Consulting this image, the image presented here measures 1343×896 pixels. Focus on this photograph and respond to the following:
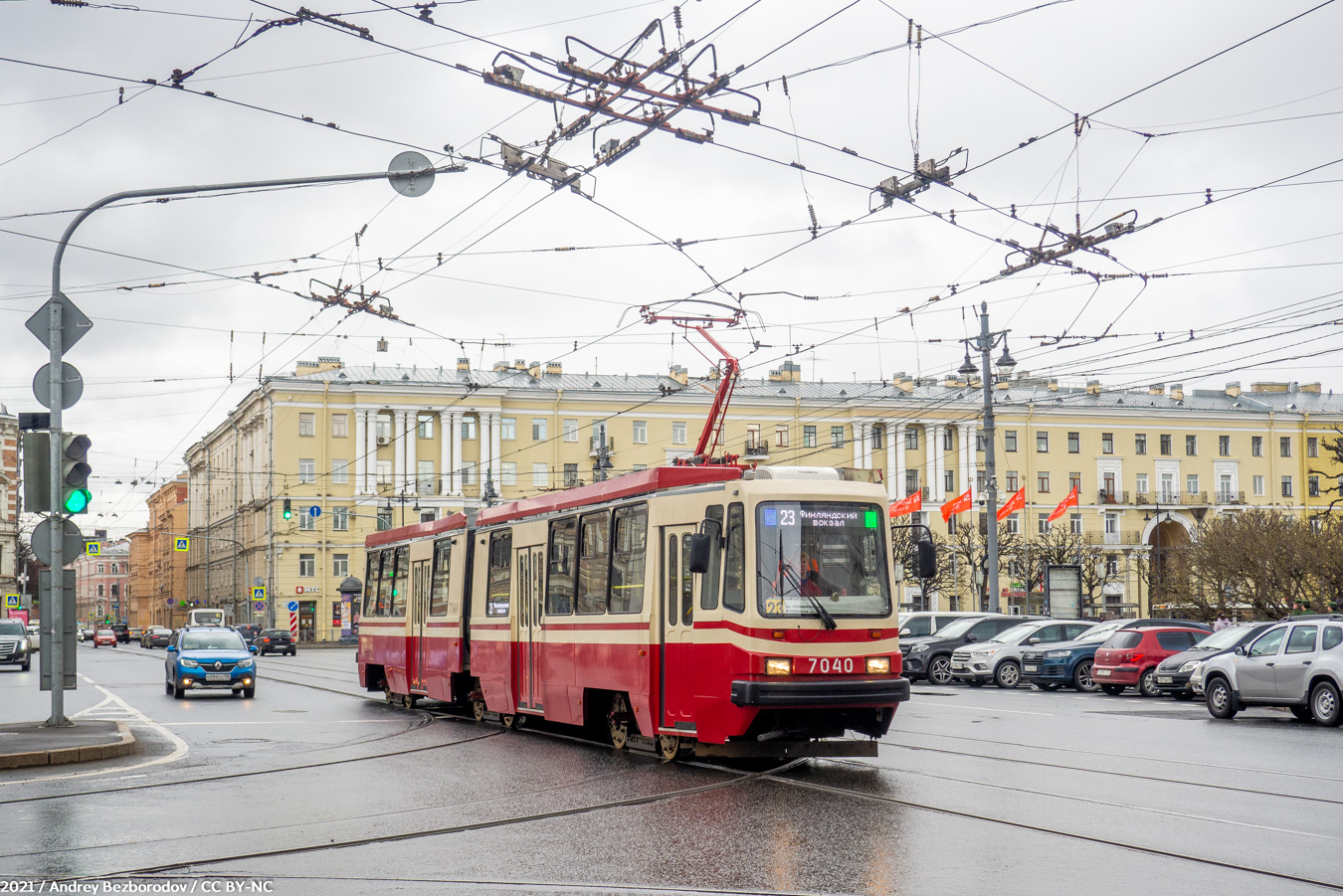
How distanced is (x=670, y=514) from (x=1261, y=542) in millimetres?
30034

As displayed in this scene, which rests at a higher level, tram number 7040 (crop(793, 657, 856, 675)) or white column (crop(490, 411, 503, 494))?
white column (crop(490, 411, 503, 494))

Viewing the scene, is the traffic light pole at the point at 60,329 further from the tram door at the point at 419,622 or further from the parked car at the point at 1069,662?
the parked car at the point at 1069,662

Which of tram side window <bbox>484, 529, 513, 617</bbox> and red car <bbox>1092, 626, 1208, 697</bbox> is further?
red car <bbox>1092, 626, 1208, 697</bbox>

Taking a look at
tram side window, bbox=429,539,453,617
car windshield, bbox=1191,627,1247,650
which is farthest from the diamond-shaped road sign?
car windshield, bbox=1191,627,1247,650

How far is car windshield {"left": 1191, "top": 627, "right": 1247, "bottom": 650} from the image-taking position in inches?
1000

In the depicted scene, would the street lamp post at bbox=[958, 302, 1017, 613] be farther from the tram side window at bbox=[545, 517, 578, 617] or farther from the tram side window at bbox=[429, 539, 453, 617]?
the tram side window at bbox=[545, 517, 578, 617]

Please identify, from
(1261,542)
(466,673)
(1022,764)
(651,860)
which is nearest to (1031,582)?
(1261,542)

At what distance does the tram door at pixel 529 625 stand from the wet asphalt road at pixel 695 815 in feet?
2.27

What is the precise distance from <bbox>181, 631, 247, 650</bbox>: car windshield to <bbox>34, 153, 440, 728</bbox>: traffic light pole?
462 inches

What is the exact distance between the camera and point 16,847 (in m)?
9.46

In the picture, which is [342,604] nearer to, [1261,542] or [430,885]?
[1261,542]

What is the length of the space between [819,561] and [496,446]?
7044cm

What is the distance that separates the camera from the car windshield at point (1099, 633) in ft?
98.2

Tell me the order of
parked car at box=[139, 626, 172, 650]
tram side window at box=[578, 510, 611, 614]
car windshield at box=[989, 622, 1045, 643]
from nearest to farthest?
tram side window at box=[578, 510, 611, 614]
car windshield at box=[989, 622, 1045, 643]
parked car at box=[139, 626, 172, 650]
